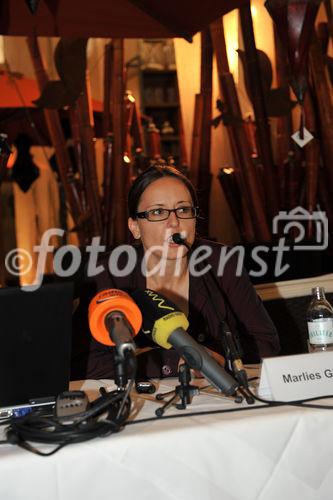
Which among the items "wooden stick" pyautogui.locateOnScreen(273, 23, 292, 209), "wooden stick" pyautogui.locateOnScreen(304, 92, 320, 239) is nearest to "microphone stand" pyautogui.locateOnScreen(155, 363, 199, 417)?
"wooden stick" pyautogui.locateOnScreen(304, 92, 320, 239)

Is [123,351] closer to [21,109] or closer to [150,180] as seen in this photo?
[150,180]

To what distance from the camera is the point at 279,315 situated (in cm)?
254

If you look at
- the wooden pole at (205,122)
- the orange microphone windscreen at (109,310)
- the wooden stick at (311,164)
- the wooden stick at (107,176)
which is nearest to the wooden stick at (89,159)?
the wooden stick at (107,176)

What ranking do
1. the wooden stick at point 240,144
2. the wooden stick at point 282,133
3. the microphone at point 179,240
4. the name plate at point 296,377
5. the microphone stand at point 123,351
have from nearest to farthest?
the microphone stand at point 123,351
the name plate at point 296,377
the microphone at point 179,240
the wooden stick at point 240,144
the wooden stick at point 282,133

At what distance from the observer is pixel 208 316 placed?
196 centimetres

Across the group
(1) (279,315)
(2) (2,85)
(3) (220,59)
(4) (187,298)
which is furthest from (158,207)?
(2) (2,85)

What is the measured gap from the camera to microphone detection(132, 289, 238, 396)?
1.18m

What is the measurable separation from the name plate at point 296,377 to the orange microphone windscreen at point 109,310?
26 centimetres

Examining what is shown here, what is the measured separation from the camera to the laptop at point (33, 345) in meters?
1.16

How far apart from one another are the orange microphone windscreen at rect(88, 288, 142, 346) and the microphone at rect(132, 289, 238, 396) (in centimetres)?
5

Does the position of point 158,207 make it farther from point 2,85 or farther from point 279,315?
point 2,85

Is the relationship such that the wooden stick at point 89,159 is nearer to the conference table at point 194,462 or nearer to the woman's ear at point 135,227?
the woman's ear at point 135,227

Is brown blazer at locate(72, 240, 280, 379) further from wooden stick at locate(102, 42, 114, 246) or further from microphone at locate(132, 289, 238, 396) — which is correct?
wooden stick at locate(102, 42, 114, 246)

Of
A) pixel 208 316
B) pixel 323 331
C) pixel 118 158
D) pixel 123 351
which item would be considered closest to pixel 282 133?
pixel 118 158
